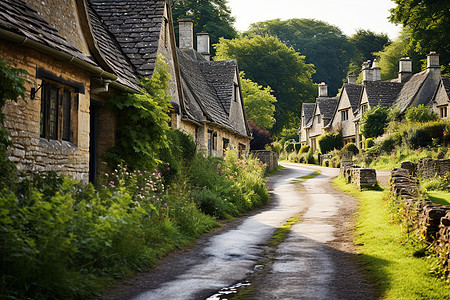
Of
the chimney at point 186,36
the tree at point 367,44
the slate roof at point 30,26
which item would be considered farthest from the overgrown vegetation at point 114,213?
the tree at point 367,44

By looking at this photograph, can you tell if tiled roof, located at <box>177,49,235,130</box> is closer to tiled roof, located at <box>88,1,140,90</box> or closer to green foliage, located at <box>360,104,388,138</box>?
tiled roof, located at <box>88,1,140,90</box>

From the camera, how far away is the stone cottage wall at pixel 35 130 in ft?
29.5

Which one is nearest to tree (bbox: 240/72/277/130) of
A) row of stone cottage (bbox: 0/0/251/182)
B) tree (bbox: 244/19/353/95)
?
row of stone cottage (bbox: 0/0/251/182)

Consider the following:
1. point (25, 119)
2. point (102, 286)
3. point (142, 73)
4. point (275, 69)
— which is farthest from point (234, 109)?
point (275, 69)

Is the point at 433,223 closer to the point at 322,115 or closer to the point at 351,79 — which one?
the point at 322,115

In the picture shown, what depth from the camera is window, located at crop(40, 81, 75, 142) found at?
1023 centimetres

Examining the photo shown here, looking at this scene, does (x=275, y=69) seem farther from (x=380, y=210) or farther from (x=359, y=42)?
(x=380, y=210)

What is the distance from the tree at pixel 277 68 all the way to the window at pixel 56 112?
165 feet

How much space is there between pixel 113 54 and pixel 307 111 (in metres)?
57.5

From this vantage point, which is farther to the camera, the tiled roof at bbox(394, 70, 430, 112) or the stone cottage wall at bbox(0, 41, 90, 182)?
the tiled roof at bbox(394, 70, 430, 112)

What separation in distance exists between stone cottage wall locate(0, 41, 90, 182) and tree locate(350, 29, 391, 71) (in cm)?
7812

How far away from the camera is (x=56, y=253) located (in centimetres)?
643

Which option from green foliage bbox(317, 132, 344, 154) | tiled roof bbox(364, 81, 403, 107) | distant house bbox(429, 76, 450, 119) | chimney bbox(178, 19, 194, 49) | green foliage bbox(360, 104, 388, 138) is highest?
chimney bbox(178, 19, 194, 49)

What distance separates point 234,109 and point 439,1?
25060 millimetres
